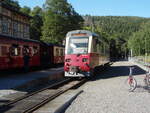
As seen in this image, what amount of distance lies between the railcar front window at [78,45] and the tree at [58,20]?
156 feet

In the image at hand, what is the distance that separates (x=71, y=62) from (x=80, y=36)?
188cm

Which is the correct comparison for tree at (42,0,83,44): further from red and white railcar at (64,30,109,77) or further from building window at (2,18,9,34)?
red and white railcar at (64,30,109,77)

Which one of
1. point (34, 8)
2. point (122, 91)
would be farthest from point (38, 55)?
point (34, 8)

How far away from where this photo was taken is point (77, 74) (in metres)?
23.4

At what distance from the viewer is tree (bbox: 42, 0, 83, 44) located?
72.7 metres

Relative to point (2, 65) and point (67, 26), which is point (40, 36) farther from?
point (2, 65)

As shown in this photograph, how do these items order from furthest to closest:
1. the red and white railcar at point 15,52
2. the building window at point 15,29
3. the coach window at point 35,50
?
Answer: 1. the building window at point 15,29
2. the coach window at point 35,50
3. the red and white railcar at point 15,52

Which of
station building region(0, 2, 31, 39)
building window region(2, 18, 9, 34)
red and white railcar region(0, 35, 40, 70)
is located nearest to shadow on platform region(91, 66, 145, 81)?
red and white railcar region(0, 35, 40, 70)

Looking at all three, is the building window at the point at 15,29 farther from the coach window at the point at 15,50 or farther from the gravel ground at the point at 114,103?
the gravel ground at the point at 114,103

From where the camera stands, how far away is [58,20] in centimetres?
7344

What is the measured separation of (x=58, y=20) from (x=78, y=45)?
50.4 m

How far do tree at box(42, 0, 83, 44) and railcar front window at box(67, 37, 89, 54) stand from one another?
1874 inches

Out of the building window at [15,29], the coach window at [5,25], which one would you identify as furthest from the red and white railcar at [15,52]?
the building window at [15,29]

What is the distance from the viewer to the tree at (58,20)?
72738 millimetres
